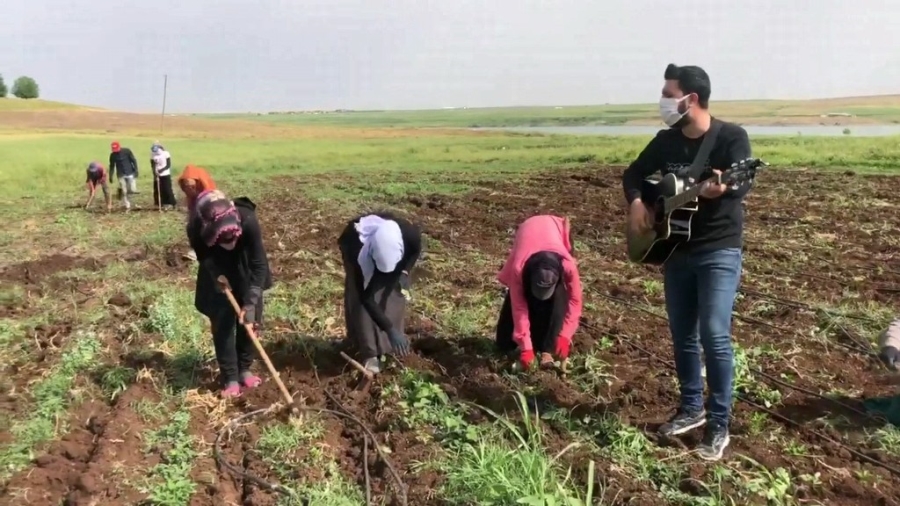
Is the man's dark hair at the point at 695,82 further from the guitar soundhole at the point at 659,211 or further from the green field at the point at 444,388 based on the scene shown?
the green field at the point at 444,388

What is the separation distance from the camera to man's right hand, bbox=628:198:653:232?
12.3 feet

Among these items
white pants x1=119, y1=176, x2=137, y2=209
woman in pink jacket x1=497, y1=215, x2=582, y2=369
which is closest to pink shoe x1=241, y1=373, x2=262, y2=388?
woman in pink jacket x1=497, y1=215, x2=582, y2=369

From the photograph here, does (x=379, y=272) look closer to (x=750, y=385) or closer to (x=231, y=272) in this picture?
(x=231, y=272)

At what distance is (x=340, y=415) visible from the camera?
180 inches

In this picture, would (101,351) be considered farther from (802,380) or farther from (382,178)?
(382,178)

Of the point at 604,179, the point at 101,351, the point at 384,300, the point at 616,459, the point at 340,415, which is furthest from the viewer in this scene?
the point at 604,179

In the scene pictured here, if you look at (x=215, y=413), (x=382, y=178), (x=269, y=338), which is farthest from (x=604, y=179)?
(x=215, y=413)

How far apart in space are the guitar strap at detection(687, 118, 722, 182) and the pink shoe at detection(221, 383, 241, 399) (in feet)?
10.3

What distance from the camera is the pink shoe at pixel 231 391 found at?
486 centimetres

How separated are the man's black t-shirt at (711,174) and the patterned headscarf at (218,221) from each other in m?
2.48

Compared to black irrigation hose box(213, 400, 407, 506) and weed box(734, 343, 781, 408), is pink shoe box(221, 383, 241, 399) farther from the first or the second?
weed box(734, 343, 781, 408)

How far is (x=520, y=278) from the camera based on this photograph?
15.8 feet

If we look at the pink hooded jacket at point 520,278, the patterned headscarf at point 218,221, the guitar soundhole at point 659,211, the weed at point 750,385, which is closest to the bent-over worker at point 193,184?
the patterned headscarf at point 218,221

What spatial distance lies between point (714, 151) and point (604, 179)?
51.0ft
